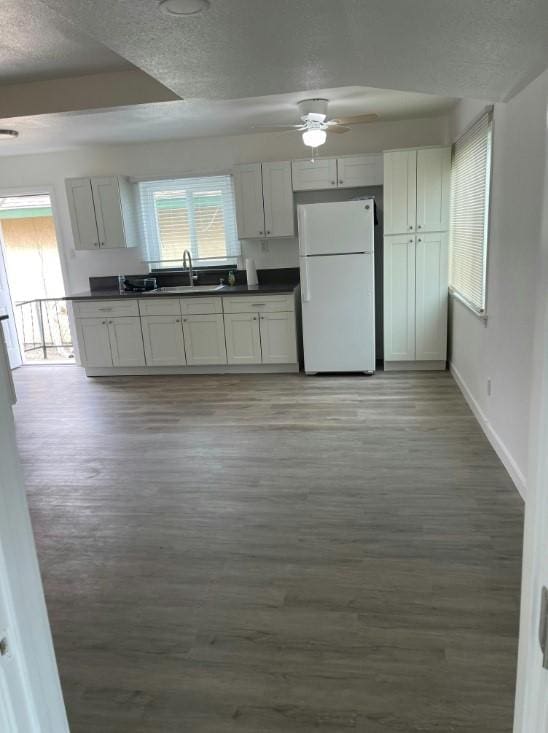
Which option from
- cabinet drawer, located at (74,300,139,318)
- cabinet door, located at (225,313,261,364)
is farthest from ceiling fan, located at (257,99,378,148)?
cabinet drawer, located at (74,300,139,318)

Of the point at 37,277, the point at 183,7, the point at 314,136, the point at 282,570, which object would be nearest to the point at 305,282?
the point at 314,136

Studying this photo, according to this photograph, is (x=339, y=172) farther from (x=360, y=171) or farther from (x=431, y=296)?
(x=431, y=296)

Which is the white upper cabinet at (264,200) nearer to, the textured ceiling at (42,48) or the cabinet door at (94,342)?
the cabinet door at (94,342)

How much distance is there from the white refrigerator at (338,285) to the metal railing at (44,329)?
3.78 m

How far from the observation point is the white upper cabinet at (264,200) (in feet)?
17.9

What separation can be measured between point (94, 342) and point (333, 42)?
4413 mm

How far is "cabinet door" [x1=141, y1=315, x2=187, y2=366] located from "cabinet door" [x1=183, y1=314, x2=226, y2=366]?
0.27 feet

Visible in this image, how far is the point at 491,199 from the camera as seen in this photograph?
3543 mm

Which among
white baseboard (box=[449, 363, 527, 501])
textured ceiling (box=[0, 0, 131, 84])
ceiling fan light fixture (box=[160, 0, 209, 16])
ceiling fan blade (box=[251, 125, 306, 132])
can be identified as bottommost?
white baseboard (box=[449, 363, 527, 501])

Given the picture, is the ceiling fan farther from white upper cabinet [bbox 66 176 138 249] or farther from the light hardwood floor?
white upper cabinet [bbox 66 176 138 249]

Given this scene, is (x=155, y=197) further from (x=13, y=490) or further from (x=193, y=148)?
(x=13, y=490)

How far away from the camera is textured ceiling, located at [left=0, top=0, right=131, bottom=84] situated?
8.59 feet

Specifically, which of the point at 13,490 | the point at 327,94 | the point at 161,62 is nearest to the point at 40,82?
the point at 161,62

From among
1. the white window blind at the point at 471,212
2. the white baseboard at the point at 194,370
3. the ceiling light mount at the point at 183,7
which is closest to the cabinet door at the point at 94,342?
the white baseboard at the point at 194,370
